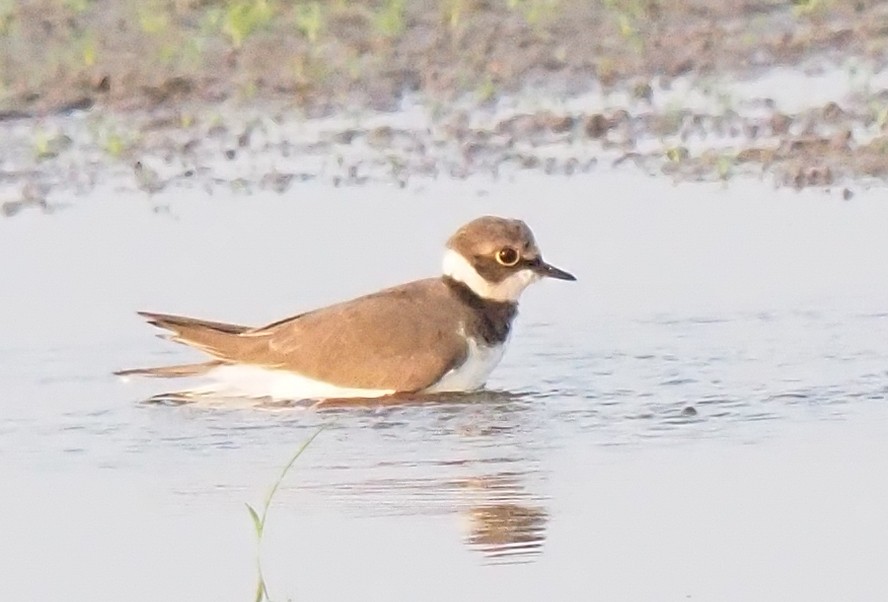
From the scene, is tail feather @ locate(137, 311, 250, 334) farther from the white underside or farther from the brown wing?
the white underside

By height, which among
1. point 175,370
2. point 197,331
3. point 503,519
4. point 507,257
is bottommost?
point 503,519

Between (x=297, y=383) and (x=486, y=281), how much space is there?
0.84 meters

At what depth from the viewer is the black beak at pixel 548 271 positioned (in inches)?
381

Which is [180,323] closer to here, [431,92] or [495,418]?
[495,418]

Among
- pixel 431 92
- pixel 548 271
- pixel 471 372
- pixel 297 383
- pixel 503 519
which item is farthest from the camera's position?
pixel 431 92

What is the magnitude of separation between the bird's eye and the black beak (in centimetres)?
7

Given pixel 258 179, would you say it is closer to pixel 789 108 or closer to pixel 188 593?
pixel 789 108

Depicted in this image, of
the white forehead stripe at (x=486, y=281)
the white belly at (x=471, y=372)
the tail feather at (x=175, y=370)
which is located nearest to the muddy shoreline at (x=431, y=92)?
the white forehead stripe at (x=486, y=281)

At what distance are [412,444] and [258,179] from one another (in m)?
3.82

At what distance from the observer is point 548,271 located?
31.9 ft

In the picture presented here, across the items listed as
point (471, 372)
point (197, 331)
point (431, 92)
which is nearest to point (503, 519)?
point (471, 372)

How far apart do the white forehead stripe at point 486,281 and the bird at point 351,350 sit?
13 cm

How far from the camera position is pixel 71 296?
407 inches

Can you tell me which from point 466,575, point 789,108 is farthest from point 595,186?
point 466,575
